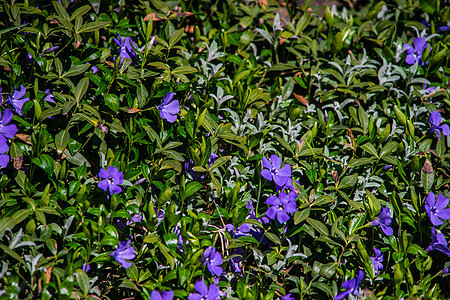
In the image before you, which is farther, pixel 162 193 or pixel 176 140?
pixel 176 140

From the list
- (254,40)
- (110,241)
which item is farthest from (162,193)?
(254,40)

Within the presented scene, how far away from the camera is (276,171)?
2.46m

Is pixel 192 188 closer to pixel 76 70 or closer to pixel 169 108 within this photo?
pixel 169 108

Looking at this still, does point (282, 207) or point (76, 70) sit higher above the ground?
point (76, 70)

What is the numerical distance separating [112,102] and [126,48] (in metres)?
0.49

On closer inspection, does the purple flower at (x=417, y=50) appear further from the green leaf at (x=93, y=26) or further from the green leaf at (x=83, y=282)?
the green leaf at (x=83, y=282)

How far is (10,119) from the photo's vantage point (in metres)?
2.27

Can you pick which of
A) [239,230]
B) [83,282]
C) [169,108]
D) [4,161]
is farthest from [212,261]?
[4,161]

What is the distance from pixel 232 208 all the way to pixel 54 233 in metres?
0.99

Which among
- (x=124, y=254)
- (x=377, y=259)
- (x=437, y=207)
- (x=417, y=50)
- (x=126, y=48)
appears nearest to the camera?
(x=124, y=254)

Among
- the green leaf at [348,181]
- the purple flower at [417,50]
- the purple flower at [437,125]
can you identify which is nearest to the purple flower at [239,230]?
the green leaf at [348,181]

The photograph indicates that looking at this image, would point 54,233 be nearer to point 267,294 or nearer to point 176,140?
point 176,140

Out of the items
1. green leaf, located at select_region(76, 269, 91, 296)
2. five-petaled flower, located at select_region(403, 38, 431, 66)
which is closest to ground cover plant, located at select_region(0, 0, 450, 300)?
green leaf, located at select_region(76, 269, 91, 296)

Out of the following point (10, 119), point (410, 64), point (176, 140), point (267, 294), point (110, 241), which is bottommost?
point (267, 294)
